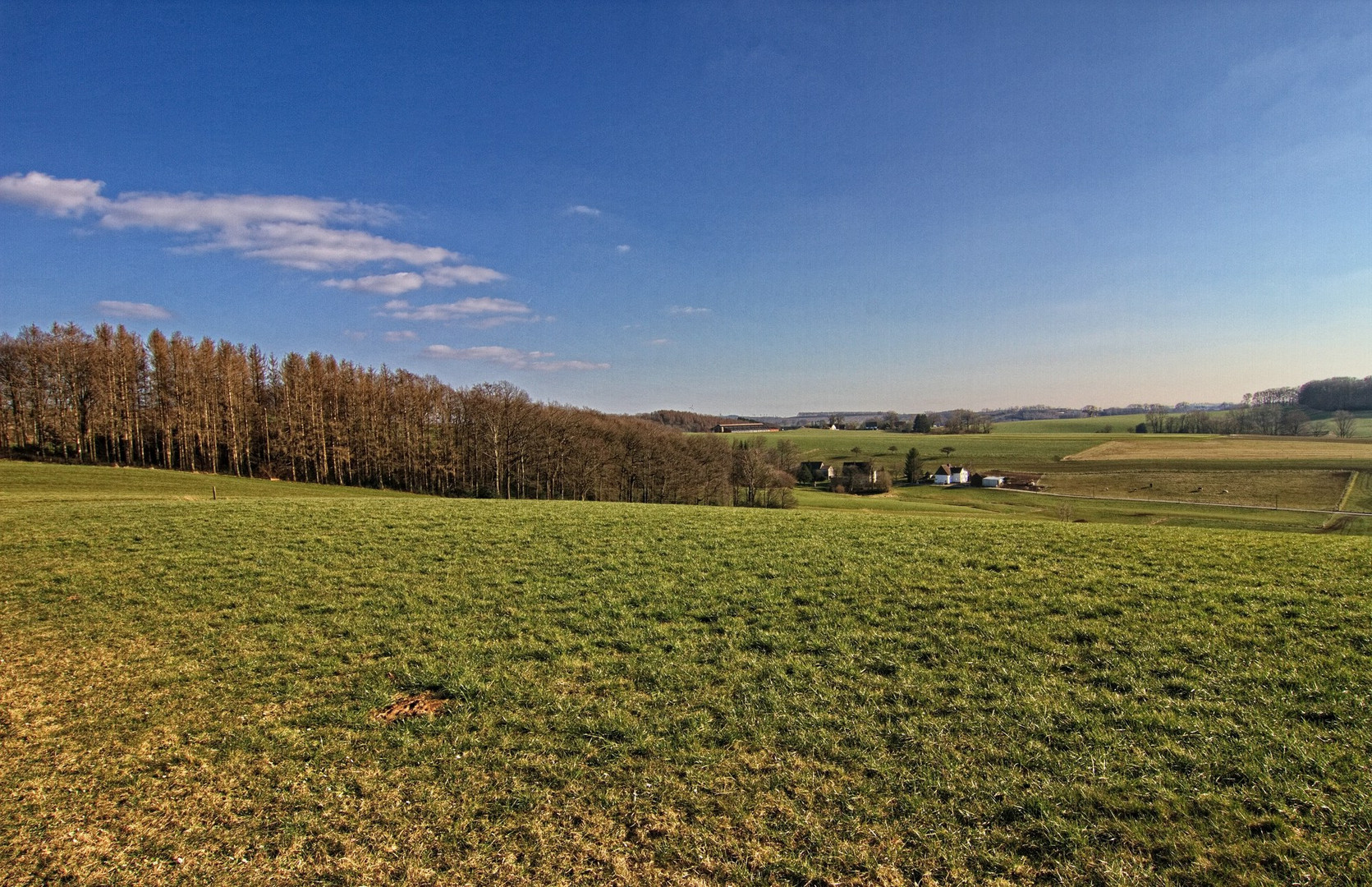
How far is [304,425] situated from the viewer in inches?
2292

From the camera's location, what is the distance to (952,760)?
5.48 meters

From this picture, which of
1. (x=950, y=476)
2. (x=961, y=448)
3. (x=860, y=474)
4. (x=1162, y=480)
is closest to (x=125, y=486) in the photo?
(x=860, y=474)

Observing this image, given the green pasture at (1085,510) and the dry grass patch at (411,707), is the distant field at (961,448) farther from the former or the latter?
the dry grass patch at (411,707)

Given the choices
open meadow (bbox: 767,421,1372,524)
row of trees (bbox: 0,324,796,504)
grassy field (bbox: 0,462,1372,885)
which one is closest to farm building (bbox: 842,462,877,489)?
open meadow (bbox: 767,421,1372,524)

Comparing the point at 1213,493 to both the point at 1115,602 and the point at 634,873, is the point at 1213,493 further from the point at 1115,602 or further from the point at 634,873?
the point at 634,873

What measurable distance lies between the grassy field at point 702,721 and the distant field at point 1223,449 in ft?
310

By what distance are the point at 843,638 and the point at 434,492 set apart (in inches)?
2343

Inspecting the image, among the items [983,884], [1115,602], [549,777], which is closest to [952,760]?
[983,884]

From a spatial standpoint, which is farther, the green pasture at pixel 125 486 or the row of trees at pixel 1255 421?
the row of trees at pixel 1255 421

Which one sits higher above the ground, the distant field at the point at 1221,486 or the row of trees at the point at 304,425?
the row of trees at the point at 304,425

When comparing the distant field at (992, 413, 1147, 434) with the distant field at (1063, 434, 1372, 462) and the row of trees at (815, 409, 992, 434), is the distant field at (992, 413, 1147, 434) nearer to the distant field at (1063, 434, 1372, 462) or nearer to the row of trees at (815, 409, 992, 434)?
the row of trees at (815, 409, 992, 434)

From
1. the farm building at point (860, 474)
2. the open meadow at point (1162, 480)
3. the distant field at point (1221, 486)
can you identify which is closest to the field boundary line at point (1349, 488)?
the open meadow at point (1162, 480)

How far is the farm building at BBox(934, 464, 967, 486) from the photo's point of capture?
92.2 meters

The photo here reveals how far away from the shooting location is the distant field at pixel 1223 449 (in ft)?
252
